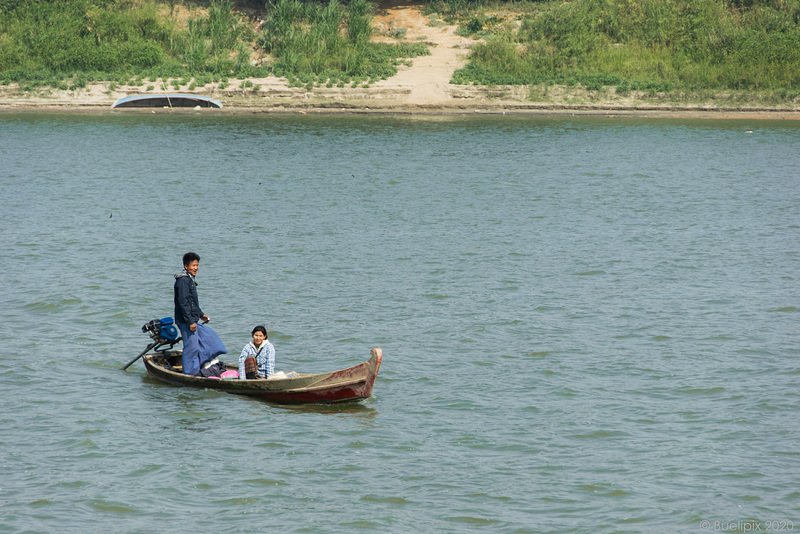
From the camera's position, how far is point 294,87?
52.5 metres

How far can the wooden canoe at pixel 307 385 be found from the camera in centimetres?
1221

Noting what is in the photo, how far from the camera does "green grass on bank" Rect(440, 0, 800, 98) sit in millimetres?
52781

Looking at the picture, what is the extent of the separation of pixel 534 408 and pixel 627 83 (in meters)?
43.4

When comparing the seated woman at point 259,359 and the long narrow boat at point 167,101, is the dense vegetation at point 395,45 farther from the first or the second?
the seated woman at point 259,359

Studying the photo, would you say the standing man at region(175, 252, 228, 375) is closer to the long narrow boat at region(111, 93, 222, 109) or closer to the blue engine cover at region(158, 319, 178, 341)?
the blue engine cover at region(158, 319, 178, 341)

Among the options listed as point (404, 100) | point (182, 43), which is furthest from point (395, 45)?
point (182, 43)

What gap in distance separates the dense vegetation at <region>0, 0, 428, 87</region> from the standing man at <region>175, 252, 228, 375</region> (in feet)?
136

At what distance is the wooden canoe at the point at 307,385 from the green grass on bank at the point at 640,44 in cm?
4202

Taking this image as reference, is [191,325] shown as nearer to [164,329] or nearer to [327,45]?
[164,329]

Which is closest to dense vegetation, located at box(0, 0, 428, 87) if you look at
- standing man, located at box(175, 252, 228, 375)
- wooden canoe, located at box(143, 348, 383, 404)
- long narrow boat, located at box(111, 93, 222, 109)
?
long narrow boat, located at box(111, 93, 222, 109)

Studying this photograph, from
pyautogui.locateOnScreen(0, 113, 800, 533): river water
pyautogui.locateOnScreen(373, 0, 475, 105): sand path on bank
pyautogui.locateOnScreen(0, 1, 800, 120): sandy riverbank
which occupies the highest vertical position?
pyautogui.locateOnScreen(373, 0, 475, 105): sand path on bank

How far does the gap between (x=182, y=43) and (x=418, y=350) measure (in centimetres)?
4652

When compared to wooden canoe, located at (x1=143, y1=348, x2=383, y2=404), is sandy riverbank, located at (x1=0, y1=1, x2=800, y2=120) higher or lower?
higher

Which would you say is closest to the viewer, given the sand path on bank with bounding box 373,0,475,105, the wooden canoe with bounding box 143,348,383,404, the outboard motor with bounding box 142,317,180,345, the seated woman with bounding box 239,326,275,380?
the wooden canoe with bounding box 143,348,383,404
